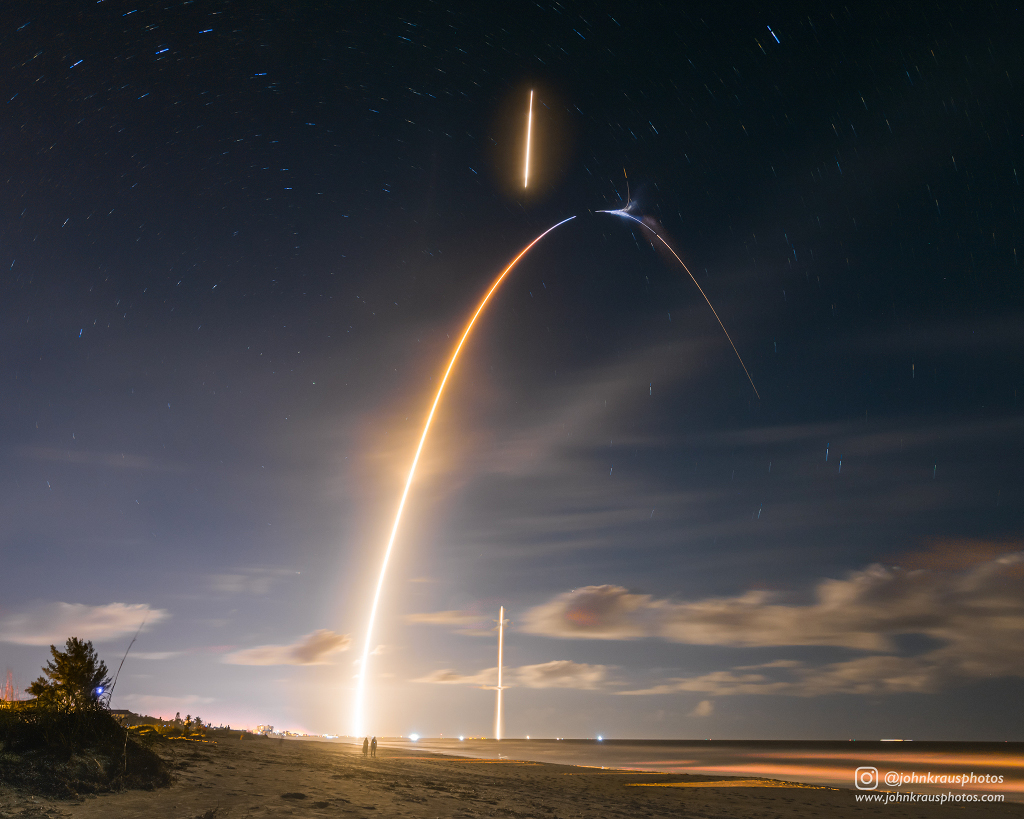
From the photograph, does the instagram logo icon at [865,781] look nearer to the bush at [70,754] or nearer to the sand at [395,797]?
the sand at [395,797]

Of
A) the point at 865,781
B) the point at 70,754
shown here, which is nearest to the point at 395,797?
the point at 70,754

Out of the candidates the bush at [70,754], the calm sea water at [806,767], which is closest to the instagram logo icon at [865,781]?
the calm sea water at [806,767]

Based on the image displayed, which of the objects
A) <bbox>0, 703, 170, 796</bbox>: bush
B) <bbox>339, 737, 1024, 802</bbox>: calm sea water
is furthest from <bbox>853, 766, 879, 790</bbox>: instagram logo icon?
<bbox>0, 703, 170, 796</bbox>: bush

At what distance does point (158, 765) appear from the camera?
55.6 ft

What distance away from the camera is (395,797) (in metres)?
19.6

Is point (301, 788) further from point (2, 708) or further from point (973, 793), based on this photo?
point (973, 793)

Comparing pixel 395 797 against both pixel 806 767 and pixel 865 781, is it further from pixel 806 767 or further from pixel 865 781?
pixel 806 767

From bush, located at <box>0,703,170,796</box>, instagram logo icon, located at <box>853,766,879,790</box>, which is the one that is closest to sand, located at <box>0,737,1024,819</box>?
bush, located at <box>0,703,170,796</box>

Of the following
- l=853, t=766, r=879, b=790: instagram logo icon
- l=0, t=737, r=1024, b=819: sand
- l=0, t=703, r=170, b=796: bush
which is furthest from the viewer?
l=853, t=766, r=879, b=790: instagram logo icon

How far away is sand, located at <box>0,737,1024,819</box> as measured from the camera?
14680 mm

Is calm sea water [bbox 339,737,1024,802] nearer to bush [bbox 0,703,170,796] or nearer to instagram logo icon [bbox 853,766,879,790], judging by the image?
instagram logo icon [bbox 853,766,879,790]

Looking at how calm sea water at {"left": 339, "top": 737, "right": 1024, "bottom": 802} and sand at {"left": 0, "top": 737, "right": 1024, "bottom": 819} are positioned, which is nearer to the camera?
sand at {"left": 0, "top": 737, "right": 1024, "bottom": 819}

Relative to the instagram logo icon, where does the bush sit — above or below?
above

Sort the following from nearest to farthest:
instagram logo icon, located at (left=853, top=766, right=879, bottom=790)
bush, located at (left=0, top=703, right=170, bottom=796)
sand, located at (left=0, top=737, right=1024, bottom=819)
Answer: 1. bush, located at (left=0, top=703, right=170, bottom=796)
2. sand, located at (left=0, top=737, right=1024, bottom=819)
3. instagram logo icon, located at (left=853, top=766, right=879, bottom=790)
